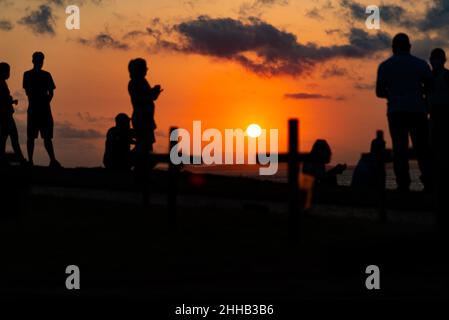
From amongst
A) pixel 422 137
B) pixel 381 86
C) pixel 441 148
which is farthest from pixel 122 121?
pixel 441 148

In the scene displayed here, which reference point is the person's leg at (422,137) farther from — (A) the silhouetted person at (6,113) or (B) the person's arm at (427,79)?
(A) the silhouetted person at (6,113)

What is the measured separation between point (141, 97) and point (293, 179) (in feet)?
20.7

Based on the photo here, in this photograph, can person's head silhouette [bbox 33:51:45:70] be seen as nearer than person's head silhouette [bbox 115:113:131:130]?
No

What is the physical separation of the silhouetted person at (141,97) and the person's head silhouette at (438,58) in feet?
17.6

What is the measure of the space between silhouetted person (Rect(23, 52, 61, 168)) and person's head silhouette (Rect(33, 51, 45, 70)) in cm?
5

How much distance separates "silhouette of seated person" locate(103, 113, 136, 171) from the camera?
20000 millimetres

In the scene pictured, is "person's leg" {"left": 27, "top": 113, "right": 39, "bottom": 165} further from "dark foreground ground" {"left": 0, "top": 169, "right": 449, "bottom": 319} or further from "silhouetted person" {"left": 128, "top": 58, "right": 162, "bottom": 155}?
"dark foreground ground" {"left": 0, "top": 169, "right": 449, "bottom": 319}

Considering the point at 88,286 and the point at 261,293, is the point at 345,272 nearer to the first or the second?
the point at 261,293

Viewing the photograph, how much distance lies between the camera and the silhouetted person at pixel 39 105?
21.1 metres

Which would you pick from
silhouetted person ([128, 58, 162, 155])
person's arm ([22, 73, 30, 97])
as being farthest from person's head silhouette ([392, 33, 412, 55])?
person's arm ([22, 73, 30, 97])

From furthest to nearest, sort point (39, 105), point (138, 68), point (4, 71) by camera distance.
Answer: point (39, 105)
point (4, 71)
point (138, 68)

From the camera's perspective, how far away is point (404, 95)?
15945mm

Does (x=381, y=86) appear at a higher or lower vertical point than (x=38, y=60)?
lower

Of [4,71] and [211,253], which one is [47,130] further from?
[211,253]
